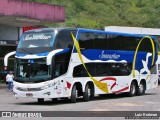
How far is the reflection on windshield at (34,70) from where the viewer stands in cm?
2150

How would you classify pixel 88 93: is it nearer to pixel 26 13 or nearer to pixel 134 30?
pixel 26 13

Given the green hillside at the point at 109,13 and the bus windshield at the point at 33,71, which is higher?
the green hillside at the point at 109,13

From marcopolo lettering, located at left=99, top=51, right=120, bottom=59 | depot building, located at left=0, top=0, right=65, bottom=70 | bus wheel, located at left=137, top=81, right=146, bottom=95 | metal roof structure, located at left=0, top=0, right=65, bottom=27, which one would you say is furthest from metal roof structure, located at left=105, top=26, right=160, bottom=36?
marcopolo lettering, located at left=99, top=51, right=120, bottom=59

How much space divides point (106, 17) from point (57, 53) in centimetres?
4477

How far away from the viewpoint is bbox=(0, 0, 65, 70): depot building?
35.0m

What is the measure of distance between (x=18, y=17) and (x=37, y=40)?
14.3m

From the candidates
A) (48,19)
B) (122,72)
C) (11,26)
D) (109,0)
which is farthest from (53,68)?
(109,0)

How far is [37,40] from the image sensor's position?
880 inches

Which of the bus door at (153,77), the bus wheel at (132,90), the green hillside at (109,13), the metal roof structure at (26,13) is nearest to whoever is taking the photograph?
the bus wheel at (132,90)

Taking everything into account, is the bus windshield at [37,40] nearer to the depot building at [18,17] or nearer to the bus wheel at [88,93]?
the bus wheel at [88,93]

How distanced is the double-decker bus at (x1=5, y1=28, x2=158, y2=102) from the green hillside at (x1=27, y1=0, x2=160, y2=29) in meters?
34.1

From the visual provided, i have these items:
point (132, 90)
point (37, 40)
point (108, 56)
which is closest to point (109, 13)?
point (132, 90)

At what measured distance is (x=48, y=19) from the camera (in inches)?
1505

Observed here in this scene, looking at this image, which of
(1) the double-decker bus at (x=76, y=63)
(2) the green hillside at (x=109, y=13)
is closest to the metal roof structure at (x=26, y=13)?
(1) the double-decker bus at (x=76, y=63)
